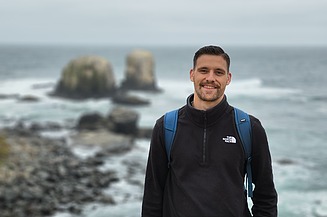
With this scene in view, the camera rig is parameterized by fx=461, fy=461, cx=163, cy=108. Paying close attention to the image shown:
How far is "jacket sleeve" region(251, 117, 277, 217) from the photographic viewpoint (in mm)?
3361

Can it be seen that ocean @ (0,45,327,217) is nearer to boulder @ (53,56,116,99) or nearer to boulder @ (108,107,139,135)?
boulder @ (108,107,139,135)

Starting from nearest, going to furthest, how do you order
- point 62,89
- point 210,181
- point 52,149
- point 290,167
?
1. point 210,181
2. point 290,167
3. point 52,149
4. point 62,89

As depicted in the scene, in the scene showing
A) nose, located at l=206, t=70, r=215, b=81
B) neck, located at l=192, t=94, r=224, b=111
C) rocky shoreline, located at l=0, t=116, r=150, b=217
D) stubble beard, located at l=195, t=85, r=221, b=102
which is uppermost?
nose, located at l=206, t=70, r=215, b=81

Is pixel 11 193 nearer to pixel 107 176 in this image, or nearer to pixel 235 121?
pixel 107 176

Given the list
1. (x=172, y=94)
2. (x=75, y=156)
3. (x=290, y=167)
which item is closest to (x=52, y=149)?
(x=75, y=156)

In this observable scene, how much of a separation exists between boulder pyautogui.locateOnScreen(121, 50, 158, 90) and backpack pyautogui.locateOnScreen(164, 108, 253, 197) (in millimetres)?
52862

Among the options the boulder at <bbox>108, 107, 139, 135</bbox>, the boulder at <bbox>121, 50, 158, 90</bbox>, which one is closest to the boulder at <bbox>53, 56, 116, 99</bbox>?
the boulder at <bbox>121, 50, 158, 90</bbox>

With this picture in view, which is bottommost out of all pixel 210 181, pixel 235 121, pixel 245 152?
pixel 210 181

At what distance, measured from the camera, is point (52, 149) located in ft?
87.1

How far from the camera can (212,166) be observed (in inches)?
133

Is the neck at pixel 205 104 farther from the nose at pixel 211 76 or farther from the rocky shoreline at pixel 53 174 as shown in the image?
the rocky shoreline at pixel 53 174

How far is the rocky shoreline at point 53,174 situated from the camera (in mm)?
17219

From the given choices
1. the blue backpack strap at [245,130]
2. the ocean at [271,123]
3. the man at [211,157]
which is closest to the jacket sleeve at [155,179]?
the man at [211,157]

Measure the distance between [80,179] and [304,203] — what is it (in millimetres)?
9827
